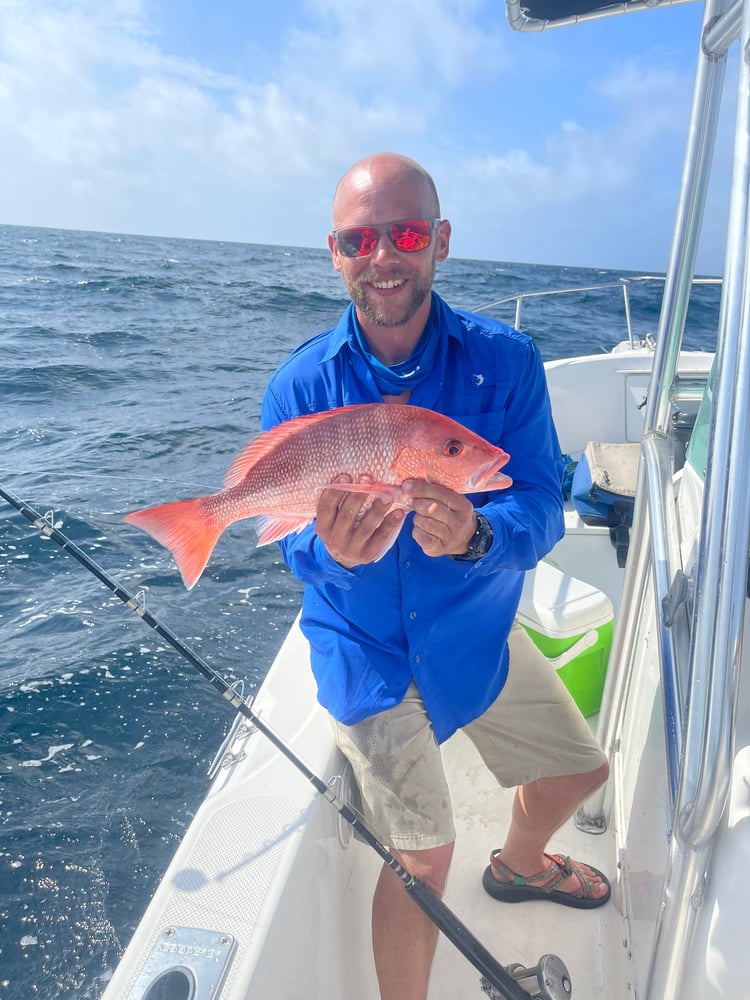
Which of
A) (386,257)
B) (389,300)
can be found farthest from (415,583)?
(386,257)

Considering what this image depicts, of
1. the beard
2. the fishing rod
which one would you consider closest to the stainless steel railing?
the fishing rod

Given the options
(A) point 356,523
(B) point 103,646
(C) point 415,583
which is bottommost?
(B) point 103,646

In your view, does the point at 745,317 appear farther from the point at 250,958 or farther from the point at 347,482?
the point at 250,958

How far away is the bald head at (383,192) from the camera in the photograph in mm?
2051

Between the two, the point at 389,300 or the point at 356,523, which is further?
the point at 389,300

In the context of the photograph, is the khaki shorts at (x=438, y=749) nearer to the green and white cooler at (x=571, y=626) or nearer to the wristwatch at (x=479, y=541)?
the wristwatch at (x=479, y=541)

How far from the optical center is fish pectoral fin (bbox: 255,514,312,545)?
1961 mm

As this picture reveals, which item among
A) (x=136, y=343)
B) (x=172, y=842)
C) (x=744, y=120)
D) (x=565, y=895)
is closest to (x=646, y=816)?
(x=565, y=895)

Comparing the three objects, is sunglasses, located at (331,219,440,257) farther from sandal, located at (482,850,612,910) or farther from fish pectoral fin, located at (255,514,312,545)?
sandal, located at (482,850,612,910)

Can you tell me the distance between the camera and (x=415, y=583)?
2.04m

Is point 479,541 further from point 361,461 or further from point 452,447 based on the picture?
point 361,461

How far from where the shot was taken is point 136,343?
48.2 ft

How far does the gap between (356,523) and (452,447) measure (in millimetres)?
317

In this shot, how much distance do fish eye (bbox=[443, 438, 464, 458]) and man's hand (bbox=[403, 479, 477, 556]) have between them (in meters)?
0.11
